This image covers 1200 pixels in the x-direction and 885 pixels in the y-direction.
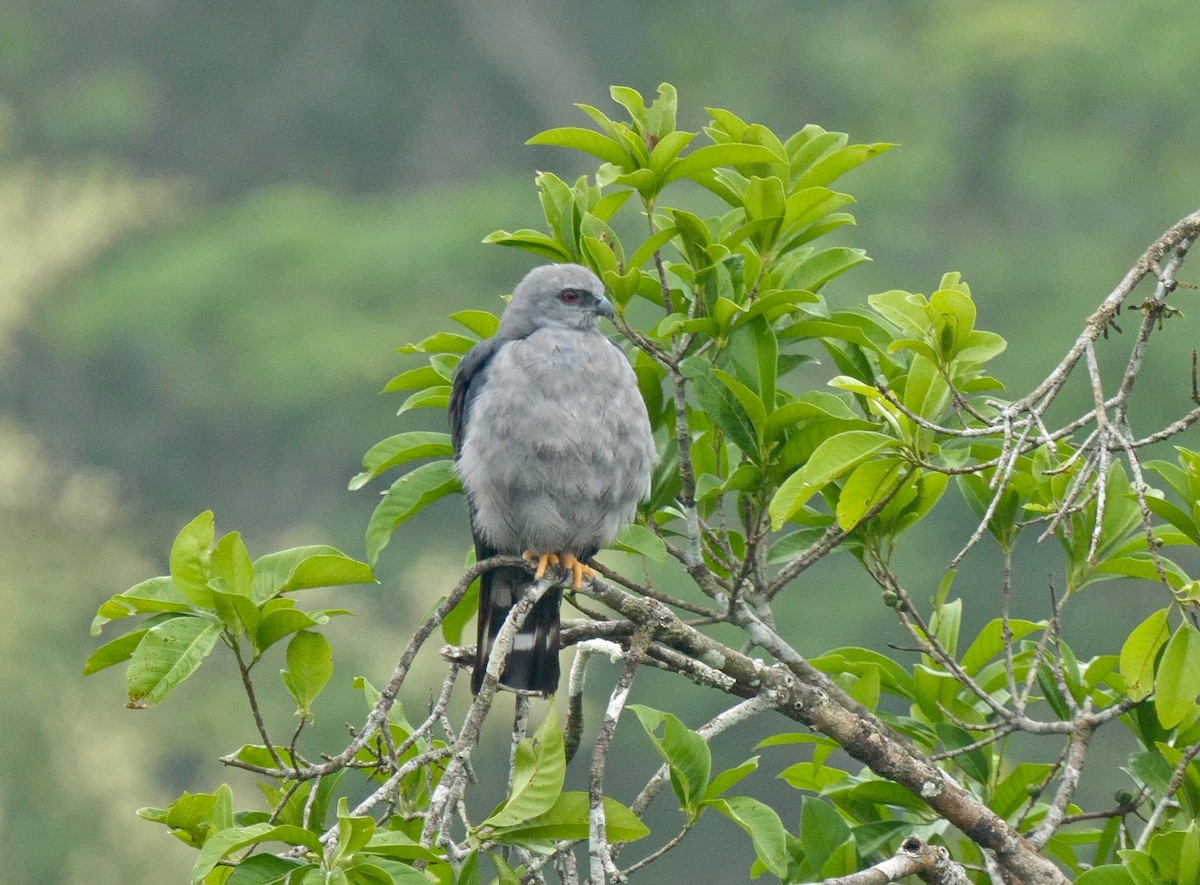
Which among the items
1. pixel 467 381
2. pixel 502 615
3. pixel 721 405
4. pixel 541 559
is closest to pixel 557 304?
pixel 467 381

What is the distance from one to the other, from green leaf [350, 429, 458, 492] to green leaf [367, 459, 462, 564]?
0.11 feet

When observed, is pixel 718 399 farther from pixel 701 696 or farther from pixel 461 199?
pixel 461 199

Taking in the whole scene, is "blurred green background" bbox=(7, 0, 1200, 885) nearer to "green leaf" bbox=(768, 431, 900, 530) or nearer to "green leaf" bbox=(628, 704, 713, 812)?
"green leaf" bbox=(628, 704, 713, 812)

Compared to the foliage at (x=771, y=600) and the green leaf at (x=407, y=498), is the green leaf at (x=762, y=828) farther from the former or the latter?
the green leaf at (x=407, y=498)

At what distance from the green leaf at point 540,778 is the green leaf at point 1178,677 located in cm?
102

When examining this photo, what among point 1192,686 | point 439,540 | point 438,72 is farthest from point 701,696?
point 1192,686

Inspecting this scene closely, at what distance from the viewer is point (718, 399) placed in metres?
2.93

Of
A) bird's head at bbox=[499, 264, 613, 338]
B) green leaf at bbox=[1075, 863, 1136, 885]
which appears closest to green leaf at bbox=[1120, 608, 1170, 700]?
green leaf at bbox=[1075, 863, 1136, 885]

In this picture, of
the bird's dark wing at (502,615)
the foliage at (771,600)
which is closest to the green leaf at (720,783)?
the foliage at (771,600)

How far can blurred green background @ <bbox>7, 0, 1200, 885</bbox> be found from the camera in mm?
16578

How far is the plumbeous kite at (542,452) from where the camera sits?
362cm

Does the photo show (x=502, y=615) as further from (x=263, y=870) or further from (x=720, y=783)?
(x=263, y=870)

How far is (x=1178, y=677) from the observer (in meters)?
2.59

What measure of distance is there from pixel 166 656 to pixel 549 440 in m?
1.41
